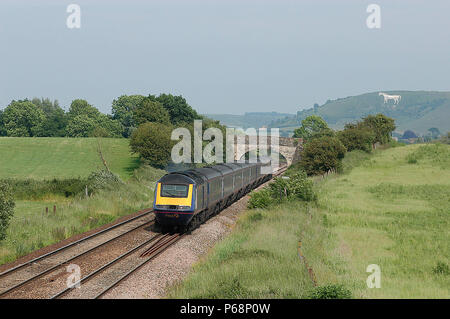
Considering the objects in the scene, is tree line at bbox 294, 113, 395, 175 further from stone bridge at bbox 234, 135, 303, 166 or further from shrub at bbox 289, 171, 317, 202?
shrub at bbox 289, 171, 317, 202

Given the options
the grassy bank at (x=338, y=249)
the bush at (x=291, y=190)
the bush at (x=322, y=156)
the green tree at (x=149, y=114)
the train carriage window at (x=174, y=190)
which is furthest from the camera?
the green tree at (x=149, y=114)

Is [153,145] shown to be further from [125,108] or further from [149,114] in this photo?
[125,108]

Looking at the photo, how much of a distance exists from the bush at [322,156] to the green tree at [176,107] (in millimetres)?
38615

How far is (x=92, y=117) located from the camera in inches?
5059

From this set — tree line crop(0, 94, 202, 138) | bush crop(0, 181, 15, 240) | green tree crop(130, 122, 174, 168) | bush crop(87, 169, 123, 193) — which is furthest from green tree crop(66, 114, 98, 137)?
bush crop(0, 181, 15, 240)

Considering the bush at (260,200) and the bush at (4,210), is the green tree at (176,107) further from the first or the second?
the bush at (4,210)

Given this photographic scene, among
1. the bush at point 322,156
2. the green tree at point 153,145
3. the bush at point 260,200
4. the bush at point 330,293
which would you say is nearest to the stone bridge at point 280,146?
the green tree at point 153,145

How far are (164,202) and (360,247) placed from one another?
9743mm

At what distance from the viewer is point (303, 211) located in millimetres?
29594

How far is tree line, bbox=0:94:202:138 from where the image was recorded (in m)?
82.0

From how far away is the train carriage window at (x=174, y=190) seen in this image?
73.6ft

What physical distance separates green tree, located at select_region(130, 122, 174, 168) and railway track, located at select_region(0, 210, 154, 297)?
3175cm
